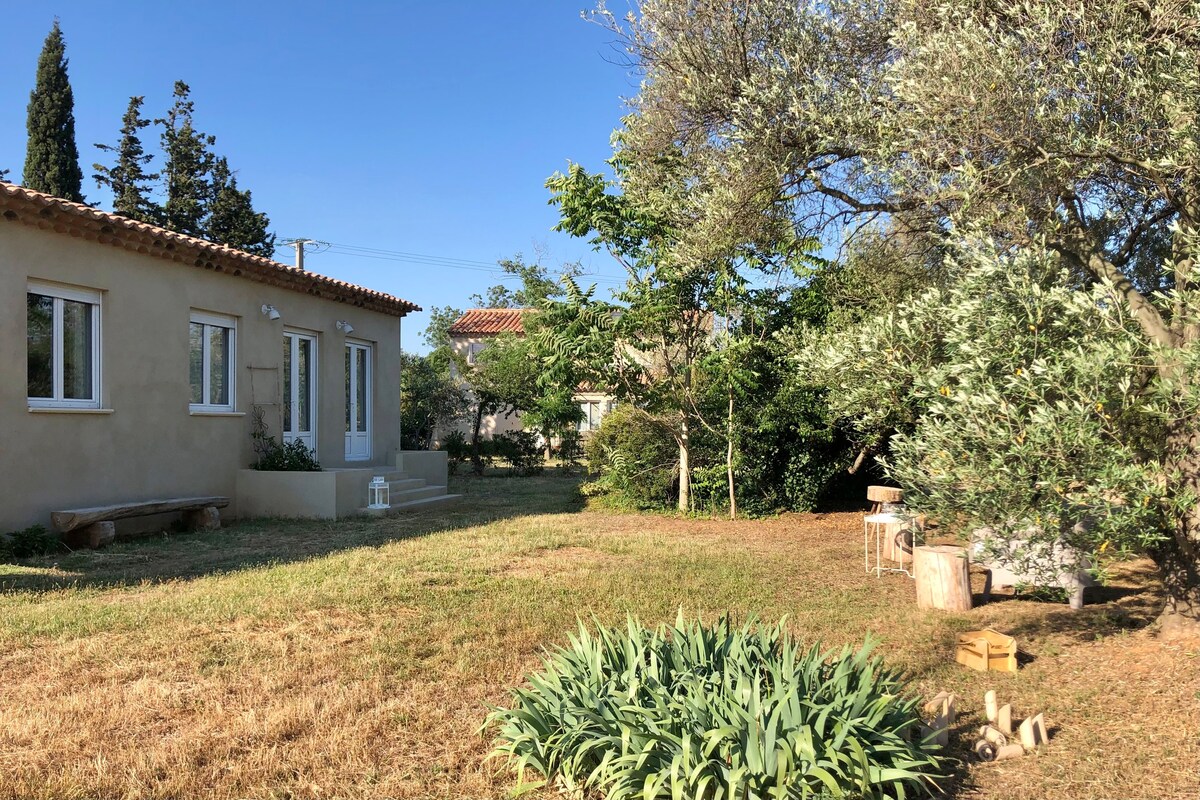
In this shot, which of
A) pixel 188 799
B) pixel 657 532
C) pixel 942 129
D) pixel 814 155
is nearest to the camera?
pixel 188 799

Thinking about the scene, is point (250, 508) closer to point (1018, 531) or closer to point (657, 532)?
point (657, 532)

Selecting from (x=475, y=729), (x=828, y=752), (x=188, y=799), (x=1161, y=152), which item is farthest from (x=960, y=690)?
(x=188, y=799)

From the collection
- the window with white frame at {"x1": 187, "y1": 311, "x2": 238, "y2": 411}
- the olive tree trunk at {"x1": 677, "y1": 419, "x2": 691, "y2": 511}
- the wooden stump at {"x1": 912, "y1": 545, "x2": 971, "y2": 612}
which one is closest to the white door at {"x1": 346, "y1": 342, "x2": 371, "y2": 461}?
the window with white frame at {"x1": 187, "y1": 311, "x2": 238, "y2": 411}

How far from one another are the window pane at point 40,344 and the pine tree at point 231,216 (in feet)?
68.2

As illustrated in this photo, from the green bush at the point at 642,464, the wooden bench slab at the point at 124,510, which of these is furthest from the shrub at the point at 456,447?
the wooden bench slab at the point at 124,510

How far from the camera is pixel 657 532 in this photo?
466 inches

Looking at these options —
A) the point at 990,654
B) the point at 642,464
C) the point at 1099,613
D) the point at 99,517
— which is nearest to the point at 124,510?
the point at 99,517

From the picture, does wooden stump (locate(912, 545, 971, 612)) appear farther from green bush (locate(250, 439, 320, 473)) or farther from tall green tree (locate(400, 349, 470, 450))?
tall green tree (locate(400, 349, 470, 450))

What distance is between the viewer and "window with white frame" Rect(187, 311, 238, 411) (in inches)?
473

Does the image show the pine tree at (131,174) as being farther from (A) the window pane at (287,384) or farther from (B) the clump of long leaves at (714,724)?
(B) the clump of long leaves at (714,724)

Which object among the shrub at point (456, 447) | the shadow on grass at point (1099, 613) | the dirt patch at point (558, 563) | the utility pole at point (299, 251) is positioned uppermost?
the utility pole at point (299, 251)

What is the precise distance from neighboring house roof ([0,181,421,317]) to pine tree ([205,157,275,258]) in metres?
17.0

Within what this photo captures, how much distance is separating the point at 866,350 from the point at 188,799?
4.57 meters

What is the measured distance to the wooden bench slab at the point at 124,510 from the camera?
946 centimetres
